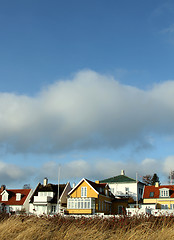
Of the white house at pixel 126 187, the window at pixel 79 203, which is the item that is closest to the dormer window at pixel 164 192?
the white house at pixel 126 187

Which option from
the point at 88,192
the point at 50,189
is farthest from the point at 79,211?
the point at 50,189

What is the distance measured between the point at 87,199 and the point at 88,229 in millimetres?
36863

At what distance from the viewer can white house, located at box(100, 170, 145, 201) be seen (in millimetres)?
61594

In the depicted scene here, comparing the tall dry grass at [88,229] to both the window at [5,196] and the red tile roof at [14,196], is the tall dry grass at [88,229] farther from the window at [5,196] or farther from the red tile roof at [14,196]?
the window at [5,196]

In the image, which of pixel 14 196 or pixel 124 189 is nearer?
pixel 14 196

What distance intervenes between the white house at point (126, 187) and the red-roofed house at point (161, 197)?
7.31 metres

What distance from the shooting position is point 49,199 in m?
52.9

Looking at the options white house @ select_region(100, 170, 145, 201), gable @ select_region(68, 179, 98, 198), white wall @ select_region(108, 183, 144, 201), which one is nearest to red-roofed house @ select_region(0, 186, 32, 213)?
gable @ select_region(68, 179, 98, 198)

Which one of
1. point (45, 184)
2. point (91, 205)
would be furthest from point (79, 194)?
point (45, 184)

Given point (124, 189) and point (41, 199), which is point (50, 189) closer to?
point (41, 199)

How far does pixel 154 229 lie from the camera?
36.2 feet

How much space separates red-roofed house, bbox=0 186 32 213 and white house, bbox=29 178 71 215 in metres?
1.12

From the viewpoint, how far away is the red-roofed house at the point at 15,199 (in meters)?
54.2

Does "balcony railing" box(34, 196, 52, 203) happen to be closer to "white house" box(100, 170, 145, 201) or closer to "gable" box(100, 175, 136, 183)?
"white house" box(100, 170, 145, 201)
